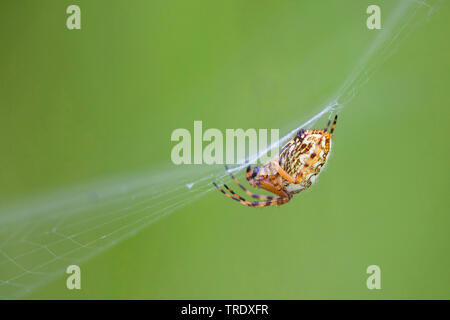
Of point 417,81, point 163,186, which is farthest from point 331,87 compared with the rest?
point 163,186

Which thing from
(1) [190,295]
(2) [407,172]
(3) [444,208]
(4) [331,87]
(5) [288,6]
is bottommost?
(1) [190,295]

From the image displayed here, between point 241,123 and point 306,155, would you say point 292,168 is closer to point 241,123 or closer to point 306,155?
point 306,155

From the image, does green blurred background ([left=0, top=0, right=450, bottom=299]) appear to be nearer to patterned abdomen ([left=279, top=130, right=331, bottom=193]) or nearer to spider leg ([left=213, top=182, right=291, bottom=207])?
spider leg ([left=213, top=182, right=291, bottom=207])

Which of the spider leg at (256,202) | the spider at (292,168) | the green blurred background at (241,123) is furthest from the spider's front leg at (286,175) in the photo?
the green blurred background at (241,123)

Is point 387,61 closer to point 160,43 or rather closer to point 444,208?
point 444,208

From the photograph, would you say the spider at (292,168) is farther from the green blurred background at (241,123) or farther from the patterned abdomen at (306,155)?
the green blurred background at (241,123)
